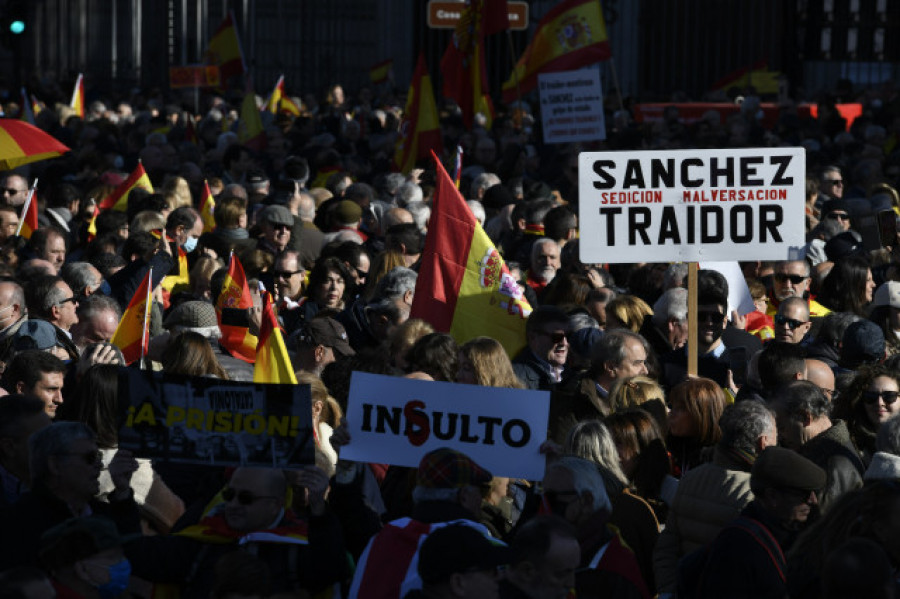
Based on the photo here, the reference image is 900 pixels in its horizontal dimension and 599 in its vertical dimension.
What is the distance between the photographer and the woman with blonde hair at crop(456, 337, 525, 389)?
6.83m

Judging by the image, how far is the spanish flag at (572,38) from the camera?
18.5 metres

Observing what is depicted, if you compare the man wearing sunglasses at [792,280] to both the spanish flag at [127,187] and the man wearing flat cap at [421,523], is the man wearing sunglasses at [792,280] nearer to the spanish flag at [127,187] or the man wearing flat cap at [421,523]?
the man wearing flat cap at [421,523]

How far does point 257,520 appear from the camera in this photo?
5.01 metres

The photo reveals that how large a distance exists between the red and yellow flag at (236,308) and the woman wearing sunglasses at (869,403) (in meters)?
2.92

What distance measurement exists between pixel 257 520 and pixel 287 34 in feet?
102

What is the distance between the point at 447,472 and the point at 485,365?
186 centimetres

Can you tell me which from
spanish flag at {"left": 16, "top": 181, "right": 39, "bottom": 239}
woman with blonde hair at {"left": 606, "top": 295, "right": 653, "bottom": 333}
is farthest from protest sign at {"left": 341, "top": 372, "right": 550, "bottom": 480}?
spanish flag at {"left": 16, "top": 181, "right": 39, "bottom": 239}

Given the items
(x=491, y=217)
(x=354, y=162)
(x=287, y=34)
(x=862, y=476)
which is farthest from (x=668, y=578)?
(x=287, y=34)

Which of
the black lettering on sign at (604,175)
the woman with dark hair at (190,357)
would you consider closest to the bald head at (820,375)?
the black lettering on sign at (604,175)

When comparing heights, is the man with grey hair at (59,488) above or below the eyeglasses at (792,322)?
above

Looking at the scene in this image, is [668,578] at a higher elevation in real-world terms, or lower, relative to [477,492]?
lower

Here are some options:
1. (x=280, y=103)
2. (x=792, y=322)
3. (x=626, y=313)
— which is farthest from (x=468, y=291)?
(x=280, y=103)

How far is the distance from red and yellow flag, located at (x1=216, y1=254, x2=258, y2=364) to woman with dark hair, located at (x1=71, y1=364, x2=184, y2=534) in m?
2.11

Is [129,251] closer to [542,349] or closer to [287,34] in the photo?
[542,349]
